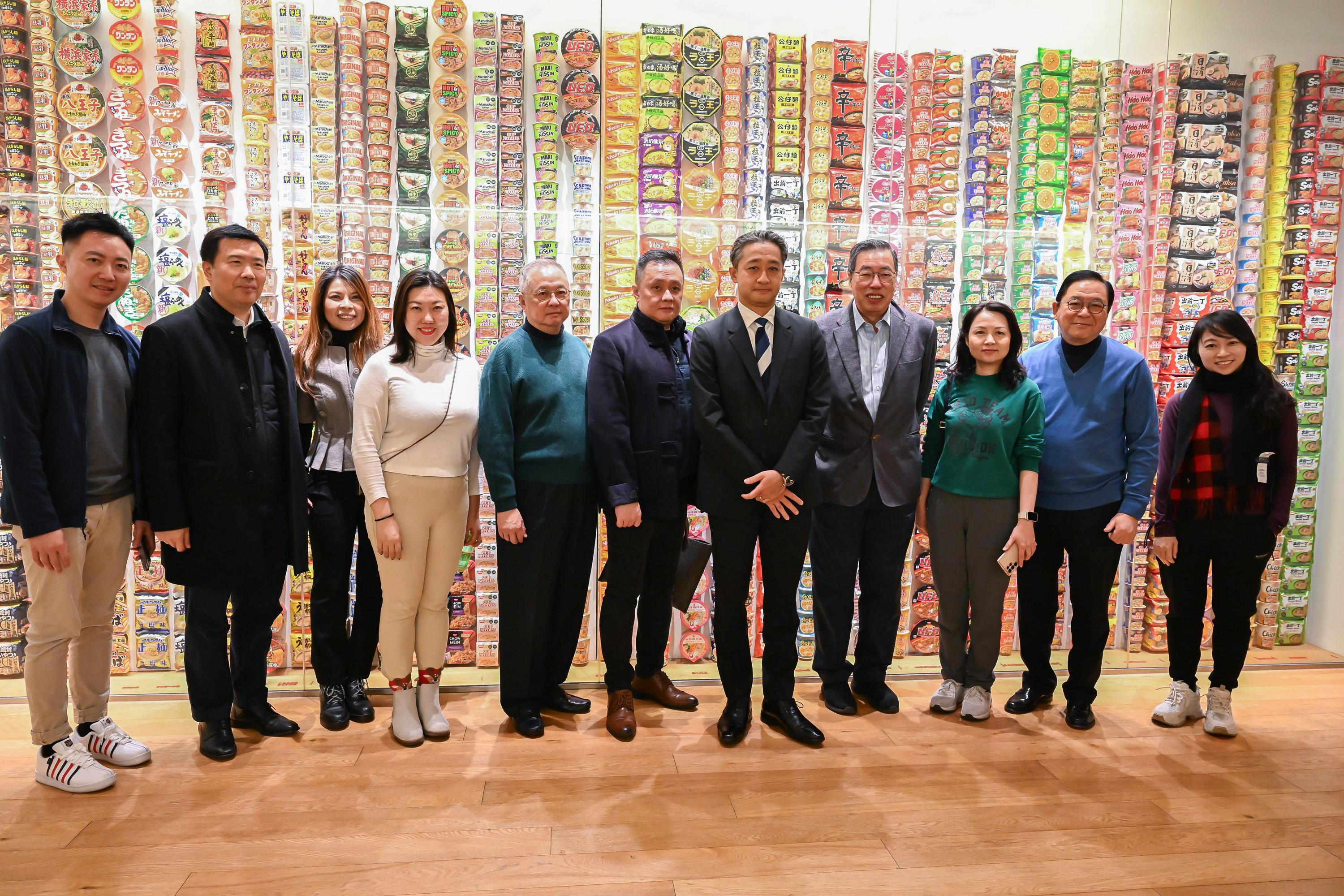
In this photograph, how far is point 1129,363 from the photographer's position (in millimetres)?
2852

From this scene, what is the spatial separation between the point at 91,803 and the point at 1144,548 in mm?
4207

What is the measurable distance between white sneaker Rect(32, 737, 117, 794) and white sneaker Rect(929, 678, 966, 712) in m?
2.83

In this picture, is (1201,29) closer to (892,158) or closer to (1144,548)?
(892,158)

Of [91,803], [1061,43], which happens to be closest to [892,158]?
[1061,43]

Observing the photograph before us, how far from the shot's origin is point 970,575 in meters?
2.89

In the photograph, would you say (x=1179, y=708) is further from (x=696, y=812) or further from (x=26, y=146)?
(x=26, y=146)

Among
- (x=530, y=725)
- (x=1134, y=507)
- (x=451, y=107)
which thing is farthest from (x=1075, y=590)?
(x=451, y=107)

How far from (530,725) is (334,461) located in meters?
1.17

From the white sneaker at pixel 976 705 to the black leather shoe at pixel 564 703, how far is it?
1435mm

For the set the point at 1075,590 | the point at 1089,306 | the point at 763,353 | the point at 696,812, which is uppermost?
the point at 1089,306

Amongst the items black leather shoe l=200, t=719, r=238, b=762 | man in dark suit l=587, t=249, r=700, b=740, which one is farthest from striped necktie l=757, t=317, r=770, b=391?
black leather shoe l=200, t=719, r=238, b=762

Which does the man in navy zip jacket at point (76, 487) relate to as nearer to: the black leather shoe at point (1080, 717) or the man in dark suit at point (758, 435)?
the man in dark suit at point (758, 435)

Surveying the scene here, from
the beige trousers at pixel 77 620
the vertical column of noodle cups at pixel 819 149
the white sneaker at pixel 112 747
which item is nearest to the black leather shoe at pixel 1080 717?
the vertical column of noodle cups at pixel 819 149

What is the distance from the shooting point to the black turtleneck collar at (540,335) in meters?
2.70
